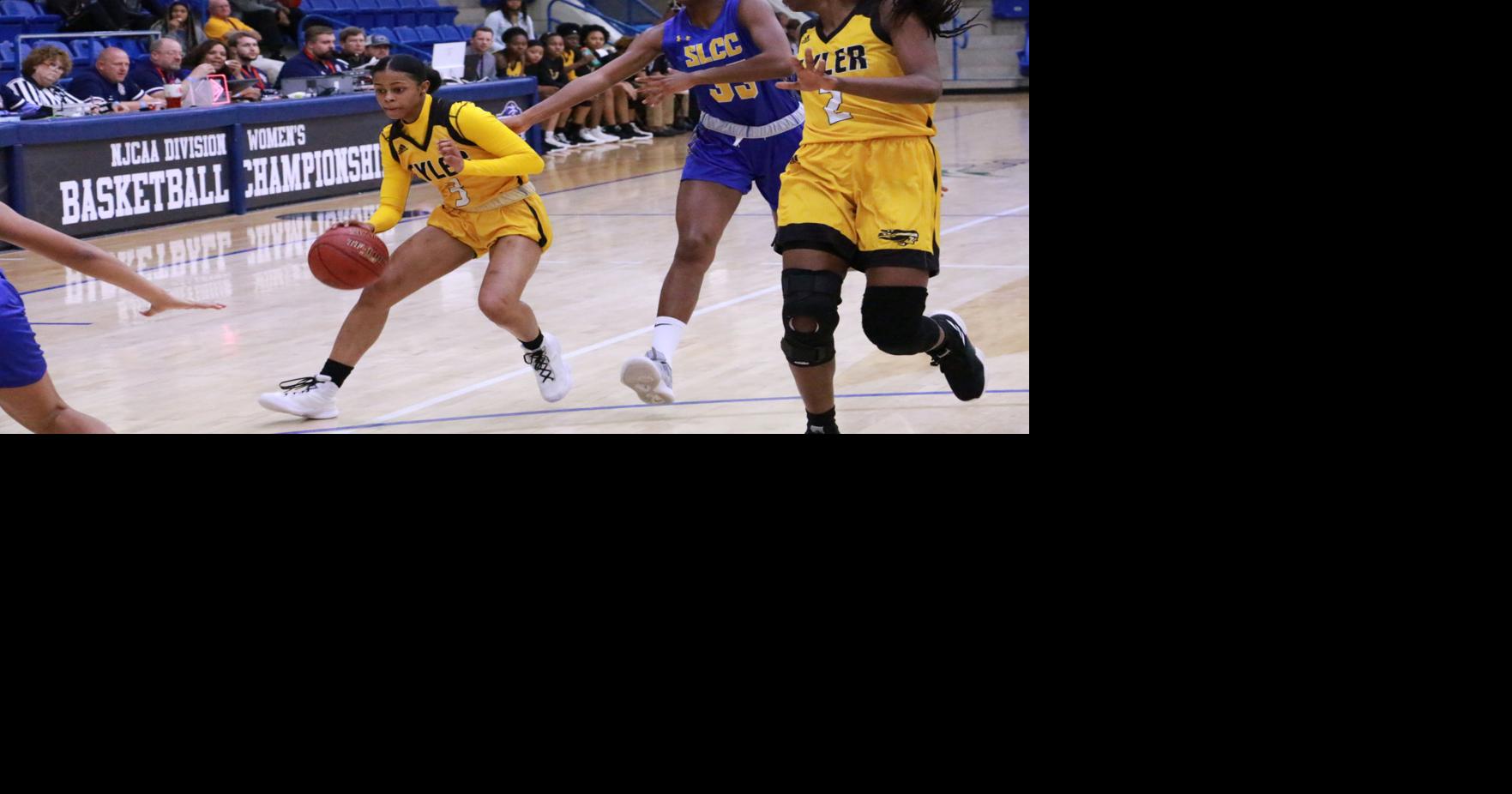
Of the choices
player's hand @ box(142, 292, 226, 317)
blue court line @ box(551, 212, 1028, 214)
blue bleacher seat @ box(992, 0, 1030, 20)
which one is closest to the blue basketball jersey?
player's hand @ box(142, 292, 226, 317)

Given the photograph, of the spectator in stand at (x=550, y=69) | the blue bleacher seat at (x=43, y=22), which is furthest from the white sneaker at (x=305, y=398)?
the spectator in stand at (x=550, y=69)

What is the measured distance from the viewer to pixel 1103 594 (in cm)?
297

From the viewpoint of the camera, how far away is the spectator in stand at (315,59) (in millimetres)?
12734

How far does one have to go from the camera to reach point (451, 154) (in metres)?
5.08

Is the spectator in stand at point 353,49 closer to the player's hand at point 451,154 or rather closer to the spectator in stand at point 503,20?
the spectator in stand at point 503,20

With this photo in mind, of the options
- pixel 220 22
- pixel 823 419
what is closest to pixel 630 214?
pixel 220 22

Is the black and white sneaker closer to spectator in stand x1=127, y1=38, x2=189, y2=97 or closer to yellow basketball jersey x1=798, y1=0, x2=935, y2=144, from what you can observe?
yellow basketball jersey x1=798, y1=0, x2=935, y2=144

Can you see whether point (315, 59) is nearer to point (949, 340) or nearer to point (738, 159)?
point (738, 159)

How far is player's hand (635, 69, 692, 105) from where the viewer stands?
14.3ft

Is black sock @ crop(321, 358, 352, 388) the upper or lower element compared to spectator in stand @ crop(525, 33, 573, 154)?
lower

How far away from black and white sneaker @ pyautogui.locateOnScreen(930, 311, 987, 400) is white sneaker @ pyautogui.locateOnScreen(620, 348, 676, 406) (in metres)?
0.91

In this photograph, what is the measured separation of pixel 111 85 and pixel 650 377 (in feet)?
23.6

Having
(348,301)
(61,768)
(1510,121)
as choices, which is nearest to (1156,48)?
(1510,121)

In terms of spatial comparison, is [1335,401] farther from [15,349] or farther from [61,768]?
[15,349]
